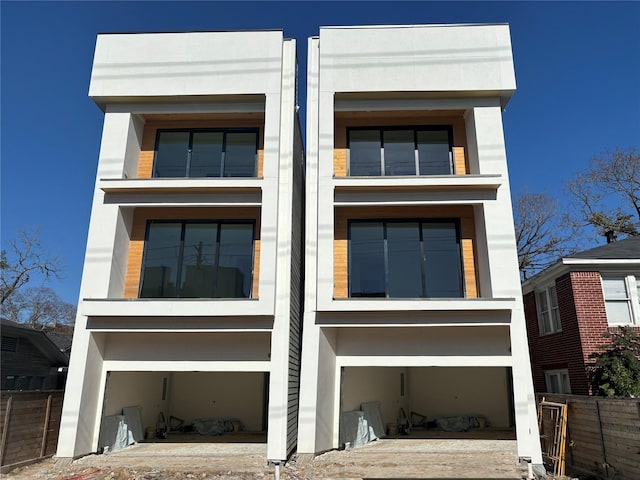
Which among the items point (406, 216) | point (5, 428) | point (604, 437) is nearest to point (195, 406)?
point (5, 428)

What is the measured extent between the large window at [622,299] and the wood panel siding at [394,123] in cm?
544

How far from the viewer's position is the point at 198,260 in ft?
39.5

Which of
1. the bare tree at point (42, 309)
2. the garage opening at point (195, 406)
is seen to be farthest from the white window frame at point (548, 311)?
the bare tree at point (42, 309)

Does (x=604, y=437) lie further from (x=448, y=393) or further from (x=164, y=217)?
(x=164, y=217)

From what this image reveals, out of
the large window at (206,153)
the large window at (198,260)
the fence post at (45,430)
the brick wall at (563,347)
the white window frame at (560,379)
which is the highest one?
the large window at (206,153)

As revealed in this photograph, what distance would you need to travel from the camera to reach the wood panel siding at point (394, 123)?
1287cm

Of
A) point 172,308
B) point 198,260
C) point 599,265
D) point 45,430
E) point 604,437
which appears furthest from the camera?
point 599,265

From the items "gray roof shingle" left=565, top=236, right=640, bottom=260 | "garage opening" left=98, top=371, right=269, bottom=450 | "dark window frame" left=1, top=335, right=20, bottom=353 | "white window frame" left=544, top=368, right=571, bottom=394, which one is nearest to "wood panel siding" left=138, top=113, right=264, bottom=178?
"garage opening" left=98, top=371, right=269, bottom=450

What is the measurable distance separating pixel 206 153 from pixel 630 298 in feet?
40.6

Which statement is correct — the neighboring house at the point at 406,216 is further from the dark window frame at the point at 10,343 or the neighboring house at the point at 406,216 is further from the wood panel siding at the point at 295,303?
the dark window frame at the point at 10,343

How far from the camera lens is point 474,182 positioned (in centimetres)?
1148

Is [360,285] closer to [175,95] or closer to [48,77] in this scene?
[175,95]

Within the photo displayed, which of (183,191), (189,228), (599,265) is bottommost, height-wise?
(599,265)

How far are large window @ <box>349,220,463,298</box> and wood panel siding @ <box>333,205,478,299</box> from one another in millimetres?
150
